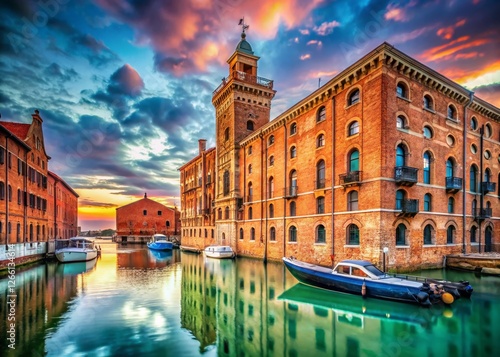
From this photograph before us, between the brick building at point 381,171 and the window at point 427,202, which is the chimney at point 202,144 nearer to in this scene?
the brick building at point 381,171

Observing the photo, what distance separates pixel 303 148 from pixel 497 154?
17.5 m

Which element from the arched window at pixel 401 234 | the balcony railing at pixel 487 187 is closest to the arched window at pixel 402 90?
the arched window at pixel 401 234

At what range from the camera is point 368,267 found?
46.6 ft

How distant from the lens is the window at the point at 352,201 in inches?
774

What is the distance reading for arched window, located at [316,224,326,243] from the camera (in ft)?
72.7

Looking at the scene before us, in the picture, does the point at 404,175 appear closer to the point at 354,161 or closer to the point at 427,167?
the point at 354,161

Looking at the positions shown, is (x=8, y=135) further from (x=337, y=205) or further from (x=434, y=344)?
(x=434, y=344)

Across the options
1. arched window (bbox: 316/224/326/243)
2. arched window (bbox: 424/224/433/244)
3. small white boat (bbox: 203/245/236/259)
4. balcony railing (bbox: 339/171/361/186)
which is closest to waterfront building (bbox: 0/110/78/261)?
small white boat (bbox: 203/245/236/259)

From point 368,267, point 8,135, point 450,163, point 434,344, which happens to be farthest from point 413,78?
point 8,135

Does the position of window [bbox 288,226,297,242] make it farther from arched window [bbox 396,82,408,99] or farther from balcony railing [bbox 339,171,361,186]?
arched window [bbox 396,82,408,99]

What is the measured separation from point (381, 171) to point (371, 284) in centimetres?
716

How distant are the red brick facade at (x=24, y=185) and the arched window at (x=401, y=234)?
27.8m

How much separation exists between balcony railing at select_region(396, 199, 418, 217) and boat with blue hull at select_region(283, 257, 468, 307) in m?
5.46

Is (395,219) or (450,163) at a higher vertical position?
(450,163)
